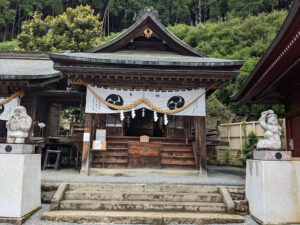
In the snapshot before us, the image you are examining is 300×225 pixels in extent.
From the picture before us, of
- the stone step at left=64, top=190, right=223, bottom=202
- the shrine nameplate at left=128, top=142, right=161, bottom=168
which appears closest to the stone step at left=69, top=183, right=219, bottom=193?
the stone step at left=64, top=190, right=223, bottom=202

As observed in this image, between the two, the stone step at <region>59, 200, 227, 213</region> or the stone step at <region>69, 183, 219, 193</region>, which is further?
the stone step at <region>69, 183, 219, 193</region>

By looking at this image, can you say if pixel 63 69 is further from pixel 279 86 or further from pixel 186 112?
pixel 279 86

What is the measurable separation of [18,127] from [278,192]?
6.20 metres

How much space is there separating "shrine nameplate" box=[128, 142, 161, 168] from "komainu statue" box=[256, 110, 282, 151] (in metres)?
4.70

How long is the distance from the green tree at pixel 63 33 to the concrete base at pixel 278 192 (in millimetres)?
19236

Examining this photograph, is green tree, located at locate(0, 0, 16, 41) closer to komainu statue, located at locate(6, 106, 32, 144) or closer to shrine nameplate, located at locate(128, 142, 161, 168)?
shrine nameplate, located at locate(128, 142, 161, 168)

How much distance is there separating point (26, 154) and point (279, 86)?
8399 mm

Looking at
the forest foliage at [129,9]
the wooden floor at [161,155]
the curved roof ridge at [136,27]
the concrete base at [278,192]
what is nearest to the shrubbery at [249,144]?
the wooden floor at [161,155]

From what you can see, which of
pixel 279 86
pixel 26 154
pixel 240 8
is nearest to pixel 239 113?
pixel 279 86

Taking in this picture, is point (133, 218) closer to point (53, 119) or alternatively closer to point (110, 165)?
point (110, 165)

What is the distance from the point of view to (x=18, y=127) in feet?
18.9

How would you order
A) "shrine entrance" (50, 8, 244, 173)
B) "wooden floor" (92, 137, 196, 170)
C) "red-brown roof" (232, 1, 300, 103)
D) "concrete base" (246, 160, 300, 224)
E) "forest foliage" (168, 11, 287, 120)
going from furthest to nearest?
"forest foliage" (168, 11, 287, 120) < "wooden floor" (92, 137, 196, 170) < "shrine entrance" (50, 8, 244, 173) < "concrete base" (246, 160, 300, 224) < "red-brown roof" (232, 1, 300, 103)

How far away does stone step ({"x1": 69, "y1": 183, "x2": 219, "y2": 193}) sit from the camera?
6.39 m

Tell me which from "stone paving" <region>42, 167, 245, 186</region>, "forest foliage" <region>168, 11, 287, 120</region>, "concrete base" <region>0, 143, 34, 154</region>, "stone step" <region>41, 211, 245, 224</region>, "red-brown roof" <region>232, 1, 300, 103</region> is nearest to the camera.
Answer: "red-brown roof" <region>232, 1, 300, 103</region>
